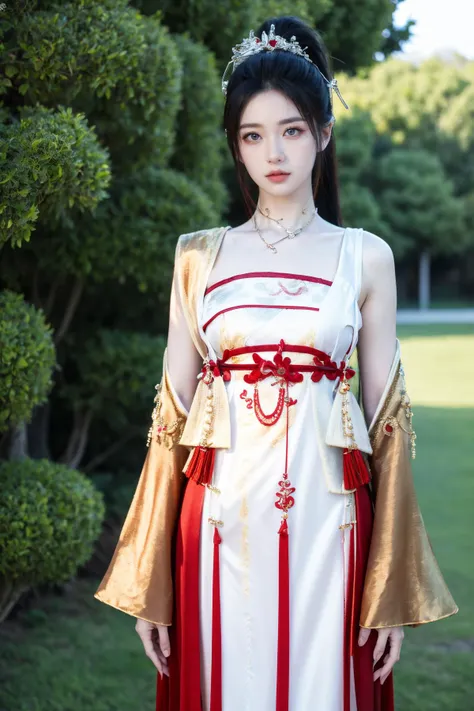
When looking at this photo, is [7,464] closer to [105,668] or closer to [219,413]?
[105,668]

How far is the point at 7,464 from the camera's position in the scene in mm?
3402

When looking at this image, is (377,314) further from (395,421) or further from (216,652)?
(216,652)

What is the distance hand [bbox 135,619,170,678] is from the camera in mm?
1994

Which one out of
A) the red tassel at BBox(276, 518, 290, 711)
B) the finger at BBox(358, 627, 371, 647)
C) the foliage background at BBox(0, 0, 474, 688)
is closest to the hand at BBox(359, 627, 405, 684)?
the finger at BBox(358, 627, 371, 647)

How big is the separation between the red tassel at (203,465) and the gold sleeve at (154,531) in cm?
8

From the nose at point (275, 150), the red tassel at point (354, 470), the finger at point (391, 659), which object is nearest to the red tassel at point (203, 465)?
the red tassel at point (354, 470)

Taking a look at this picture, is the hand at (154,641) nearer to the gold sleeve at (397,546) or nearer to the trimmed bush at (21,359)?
the gold sleeve at (397,546)

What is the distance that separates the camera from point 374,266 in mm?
1960

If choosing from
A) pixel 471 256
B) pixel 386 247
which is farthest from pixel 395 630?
pixel 471 256

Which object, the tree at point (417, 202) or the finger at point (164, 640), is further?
the tree at point (417, 202)

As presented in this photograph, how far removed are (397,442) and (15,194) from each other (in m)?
1.18

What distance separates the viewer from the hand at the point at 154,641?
1.99 meters

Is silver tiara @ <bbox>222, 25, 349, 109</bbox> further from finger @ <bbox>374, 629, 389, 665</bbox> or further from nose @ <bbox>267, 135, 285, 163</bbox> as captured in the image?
finger @ <bbox>374, 629, 389, 665</bbox>

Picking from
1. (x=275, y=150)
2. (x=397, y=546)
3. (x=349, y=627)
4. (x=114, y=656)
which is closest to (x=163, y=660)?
(x=349, y=627)
